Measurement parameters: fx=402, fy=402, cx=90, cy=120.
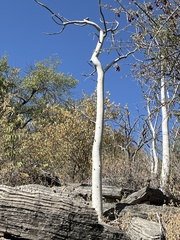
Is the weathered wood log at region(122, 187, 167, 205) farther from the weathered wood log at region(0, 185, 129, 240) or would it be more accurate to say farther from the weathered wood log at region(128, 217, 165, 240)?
the weathered wood log at region(0, 185, 129, 240)

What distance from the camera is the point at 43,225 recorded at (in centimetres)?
542

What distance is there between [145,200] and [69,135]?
7.57 meters

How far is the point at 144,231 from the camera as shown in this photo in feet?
20.1

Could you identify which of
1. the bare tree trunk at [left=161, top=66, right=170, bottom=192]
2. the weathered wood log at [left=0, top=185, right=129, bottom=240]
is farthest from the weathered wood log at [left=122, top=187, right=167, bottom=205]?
the weathered wood log at [left=0, top=185, right=129, bottom=240]

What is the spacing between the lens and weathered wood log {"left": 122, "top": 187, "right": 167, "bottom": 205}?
10523mm

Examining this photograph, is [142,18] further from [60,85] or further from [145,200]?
[60,85]

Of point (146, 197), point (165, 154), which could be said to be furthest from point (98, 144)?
point (165, 154)

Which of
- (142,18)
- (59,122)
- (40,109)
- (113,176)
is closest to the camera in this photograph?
(142,18)

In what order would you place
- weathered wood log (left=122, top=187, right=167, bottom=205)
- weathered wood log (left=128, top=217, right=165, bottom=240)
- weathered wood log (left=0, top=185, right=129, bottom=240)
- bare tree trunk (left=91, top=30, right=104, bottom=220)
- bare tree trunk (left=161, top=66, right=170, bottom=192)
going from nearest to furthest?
weathered wood log (left=0, top=185, right=129, bottom=240), weathered wood log (left=128, top=217, right=165, bottom=240), bare tree trunk (left=91, top=30, right=104, bottom=220), weathered wood log (left=122, top=187, right=167, bottom=205), bare tree trunk (left=161, top=66, right=170, bottom=192)

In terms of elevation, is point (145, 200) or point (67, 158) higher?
point (67, 158)

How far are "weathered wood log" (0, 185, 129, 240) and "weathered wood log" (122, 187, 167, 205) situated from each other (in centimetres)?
492

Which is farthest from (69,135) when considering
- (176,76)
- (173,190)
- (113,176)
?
(176,76)

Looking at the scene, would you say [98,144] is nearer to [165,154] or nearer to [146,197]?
[146,197]

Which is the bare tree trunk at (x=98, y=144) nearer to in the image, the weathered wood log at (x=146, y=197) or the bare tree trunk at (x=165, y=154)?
the weathered wood log at (x=146, y=197)
